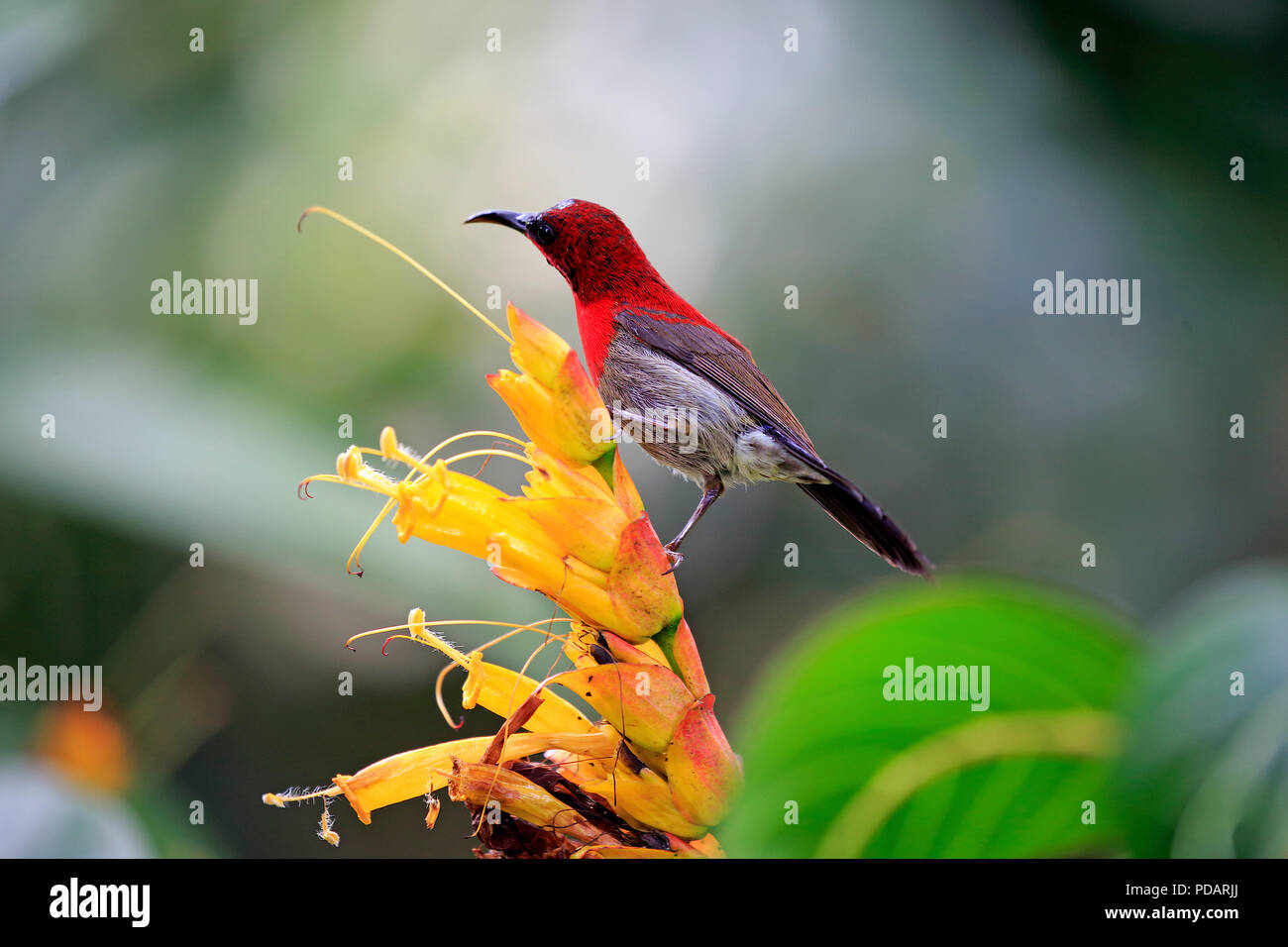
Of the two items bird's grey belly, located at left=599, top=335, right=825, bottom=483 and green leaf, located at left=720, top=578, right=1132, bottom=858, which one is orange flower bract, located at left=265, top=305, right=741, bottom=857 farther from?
bird's grey belly, located at left=599, top=335, right=825, bottom=483

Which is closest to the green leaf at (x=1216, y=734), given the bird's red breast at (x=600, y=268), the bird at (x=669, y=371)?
the bird at (x=669, y=371)

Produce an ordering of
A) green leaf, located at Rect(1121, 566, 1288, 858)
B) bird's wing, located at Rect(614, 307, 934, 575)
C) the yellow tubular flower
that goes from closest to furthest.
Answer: green leaf, located at Rect(1121, 566, 1288, 858) → the yellow tubular flower → bird's wing, located at Rect(614, 307, 934, 575)

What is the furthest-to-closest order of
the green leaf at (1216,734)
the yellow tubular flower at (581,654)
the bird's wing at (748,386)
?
the bird's wing at (748,386), the yellow tubular flower at (581,654), the green leaf at (1216,734)

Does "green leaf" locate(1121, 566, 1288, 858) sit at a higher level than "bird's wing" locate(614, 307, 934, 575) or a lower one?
lower

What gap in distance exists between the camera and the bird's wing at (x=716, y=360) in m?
1.01

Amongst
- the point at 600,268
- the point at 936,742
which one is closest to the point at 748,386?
the point at 600,268

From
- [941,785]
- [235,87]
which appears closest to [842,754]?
[941,785]

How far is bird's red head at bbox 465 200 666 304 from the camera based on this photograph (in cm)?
97

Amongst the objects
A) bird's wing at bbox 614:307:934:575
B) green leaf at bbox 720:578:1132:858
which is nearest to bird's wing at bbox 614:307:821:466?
bird's wing at bbox 614:307:934:575

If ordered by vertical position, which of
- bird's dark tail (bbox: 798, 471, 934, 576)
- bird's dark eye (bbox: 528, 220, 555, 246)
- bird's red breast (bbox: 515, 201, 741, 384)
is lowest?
bird's dark tail (bbox: 798, 471, 934, 576)

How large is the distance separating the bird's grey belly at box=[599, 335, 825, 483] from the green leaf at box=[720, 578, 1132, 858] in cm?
40

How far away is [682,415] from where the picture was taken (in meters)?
1.03

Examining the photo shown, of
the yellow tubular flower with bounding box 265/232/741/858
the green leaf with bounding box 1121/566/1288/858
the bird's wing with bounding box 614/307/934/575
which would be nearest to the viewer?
the green leaf with bounding box 1121/566/1288/858

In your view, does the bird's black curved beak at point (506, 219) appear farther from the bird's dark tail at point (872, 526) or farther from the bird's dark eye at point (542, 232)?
the bird's dark tail at point (872, 526)
